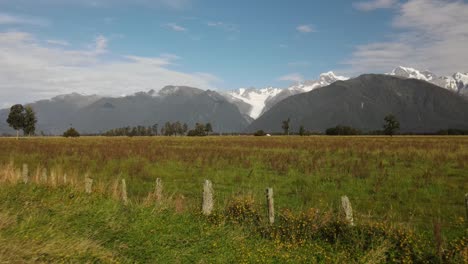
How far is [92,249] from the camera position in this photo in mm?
7422

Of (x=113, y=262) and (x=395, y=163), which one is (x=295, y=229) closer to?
(x=113, y=262)

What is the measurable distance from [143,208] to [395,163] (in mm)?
21784

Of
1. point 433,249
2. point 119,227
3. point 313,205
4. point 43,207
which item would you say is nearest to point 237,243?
point 119,227

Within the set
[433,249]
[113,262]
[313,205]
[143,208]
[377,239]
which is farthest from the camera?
[313,205]

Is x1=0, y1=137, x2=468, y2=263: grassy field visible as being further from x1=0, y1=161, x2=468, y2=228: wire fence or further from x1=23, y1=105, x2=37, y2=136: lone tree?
x1=23, y1=105, x2=37, y2=136: lone tree

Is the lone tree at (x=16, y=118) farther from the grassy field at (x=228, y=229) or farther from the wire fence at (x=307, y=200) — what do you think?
the grassy field at (x=228, y=229)

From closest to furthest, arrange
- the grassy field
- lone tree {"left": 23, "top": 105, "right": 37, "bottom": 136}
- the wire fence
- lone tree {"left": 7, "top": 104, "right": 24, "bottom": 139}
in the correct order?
the grassy field
the wire fence
lone tree {"left": 7, "top": 104, "right": 24, "bottom": 139}
lone tree {"left": 23, "top": 105, "right": 37, "bottom": 136}

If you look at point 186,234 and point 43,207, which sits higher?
point 43,207

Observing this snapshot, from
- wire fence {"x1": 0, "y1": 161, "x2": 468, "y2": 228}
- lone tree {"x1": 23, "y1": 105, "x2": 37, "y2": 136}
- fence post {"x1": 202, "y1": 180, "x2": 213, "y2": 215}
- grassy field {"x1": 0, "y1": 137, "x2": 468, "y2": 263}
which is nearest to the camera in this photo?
grassy field {"x1": 0, "y1": 137, "x2": 468, "y2": 263}

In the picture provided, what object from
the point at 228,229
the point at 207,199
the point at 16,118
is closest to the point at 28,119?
the point at 16,118

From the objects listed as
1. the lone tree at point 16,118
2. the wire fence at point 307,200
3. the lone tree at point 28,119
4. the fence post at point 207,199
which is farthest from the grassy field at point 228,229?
the lone tree at point 28,119

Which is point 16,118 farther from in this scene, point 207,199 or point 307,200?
point 207,199

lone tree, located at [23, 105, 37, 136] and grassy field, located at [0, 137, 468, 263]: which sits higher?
lone tree, located at [23, 105, 37, 136]

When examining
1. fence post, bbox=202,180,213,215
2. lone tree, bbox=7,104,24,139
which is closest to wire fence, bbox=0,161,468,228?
fence post, bbox=202,180,213,215
